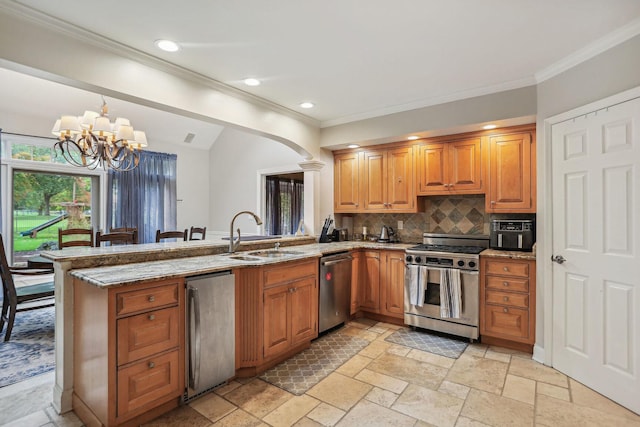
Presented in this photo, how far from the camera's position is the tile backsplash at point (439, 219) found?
3842mm

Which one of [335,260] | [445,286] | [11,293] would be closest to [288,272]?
[335,260]

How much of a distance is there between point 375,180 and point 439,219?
96cm

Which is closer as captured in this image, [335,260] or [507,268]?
[507,268]

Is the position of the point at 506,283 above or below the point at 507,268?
below

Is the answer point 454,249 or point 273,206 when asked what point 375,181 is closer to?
point 454,249

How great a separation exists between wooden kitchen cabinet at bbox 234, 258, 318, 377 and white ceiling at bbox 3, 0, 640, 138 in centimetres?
172

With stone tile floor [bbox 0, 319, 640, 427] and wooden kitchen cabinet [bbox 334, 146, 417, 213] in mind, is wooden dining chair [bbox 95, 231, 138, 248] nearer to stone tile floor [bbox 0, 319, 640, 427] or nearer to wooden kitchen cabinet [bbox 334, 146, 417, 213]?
stone tile floor [bbox 0, 319, 640, 427]

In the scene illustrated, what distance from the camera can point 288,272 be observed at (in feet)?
9.42

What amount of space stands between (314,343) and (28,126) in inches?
197

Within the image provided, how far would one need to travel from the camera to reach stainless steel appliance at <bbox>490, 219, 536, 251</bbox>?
10.7 feet

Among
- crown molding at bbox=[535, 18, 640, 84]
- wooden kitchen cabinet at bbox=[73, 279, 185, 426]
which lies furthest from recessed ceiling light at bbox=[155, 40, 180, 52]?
crown molding at bbox=[535, 18, 640, 84]

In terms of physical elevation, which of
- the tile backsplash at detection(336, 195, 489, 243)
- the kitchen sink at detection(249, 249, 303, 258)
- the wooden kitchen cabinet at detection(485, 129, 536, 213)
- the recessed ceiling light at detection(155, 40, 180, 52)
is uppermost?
the recessed ceiling light at detection(155, 40, 180, 52)

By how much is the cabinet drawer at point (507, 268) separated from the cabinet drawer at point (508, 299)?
195mm

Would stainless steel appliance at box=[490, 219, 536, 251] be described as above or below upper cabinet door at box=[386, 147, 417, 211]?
below
